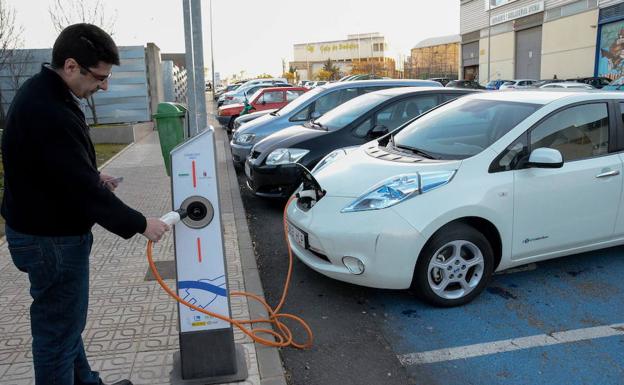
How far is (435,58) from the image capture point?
254 feet

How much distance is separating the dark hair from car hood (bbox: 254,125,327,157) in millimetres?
4412

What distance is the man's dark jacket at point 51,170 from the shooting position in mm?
2129

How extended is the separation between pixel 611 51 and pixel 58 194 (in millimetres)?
37834

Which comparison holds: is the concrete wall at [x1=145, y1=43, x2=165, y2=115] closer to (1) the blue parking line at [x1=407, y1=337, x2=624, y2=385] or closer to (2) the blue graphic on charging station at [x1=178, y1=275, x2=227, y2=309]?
(2) the blue graphic on charging station at [x1=178, y1=275, x2=227, y2=309]

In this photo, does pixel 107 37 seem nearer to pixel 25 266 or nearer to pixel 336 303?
pixel 25 266

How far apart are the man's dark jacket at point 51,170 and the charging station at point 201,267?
0.53 meters

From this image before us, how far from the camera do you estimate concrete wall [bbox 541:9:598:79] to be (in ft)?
116

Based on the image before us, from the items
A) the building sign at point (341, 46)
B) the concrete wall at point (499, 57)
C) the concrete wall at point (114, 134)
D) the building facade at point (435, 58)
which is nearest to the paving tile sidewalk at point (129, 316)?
the concrete wall at point (114, 134)

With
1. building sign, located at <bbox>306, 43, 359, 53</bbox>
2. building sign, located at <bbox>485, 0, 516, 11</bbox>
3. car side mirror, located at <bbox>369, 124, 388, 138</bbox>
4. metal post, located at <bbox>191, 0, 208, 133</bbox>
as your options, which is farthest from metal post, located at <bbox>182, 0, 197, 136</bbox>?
building sign, located at <bbox>306, 43, 359, 53</bbox>

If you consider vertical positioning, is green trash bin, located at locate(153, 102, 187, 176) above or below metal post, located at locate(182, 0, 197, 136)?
below

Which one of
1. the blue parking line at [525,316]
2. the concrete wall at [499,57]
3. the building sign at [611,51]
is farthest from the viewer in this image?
the concrete wall at [499,57]

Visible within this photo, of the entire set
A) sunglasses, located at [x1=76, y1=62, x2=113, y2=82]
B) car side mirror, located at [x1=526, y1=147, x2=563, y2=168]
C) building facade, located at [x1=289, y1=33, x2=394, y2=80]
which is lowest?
car side mirror, located at [x1=526, y1=147, x2=563, y2=168]

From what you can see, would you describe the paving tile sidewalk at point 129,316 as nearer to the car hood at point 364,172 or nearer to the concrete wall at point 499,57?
the car hood at point 364,172

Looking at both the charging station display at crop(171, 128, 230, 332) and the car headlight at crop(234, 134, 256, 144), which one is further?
the car headlight at crop(234, 134, 256, 144)
